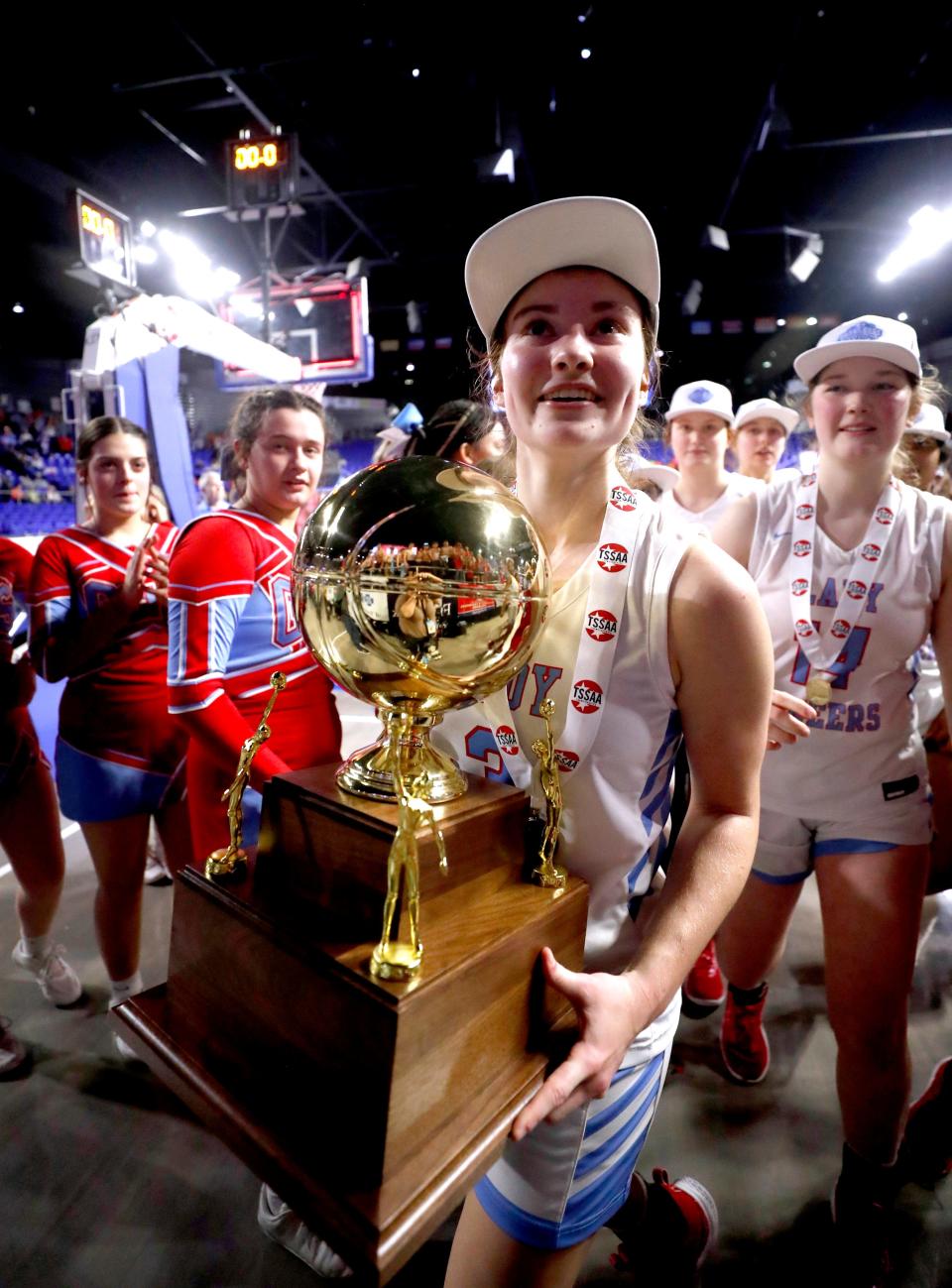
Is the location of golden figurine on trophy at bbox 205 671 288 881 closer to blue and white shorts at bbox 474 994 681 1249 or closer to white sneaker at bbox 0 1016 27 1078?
blue and white shorts at bbox 474 994 681 1249

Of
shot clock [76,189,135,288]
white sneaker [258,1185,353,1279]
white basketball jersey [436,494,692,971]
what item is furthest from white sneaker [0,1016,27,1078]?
shot clock [76,189,135,288]

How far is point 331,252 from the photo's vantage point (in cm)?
1353

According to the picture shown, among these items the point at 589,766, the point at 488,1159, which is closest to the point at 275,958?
the point at 488,1159

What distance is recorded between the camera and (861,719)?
5.73 feet

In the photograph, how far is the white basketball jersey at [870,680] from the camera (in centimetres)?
172

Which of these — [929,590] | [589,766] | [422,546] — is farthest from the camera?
[929,590]

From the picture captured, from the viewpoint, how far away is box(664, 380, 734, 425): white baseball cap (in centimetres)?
347

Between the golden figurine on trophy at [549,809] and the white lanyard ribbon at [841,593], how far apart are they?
1210 mm

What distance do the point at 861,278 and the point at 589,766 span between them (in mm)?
16545

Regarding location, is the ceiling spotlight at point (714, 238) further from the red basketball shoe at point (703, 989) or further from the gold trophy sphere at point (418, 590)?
the gold trophy sphere at point (418, 590)

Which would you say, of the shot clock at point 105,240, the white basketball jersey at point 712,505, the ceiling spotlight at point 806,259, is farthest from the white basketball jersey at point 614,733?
the ceiling spotlight at point 806,259

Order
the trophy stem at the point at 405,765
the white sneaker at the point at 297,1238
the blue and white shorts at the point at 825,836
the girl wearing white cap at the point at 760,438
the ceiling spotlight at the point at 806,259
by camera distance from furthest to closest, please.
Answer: the ceiling spotlight at the point at 806,259, the girl wearing white cap at the point at 760,438, the blue and white shorts at the point at 825,836, the white sneaker at the point at 297,1238, the trophy stem at the point at 405,765

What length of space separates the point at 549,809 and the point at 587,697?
0.16 m

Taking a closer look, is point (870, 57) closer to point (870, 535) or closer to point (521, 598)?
point (870, 535)
